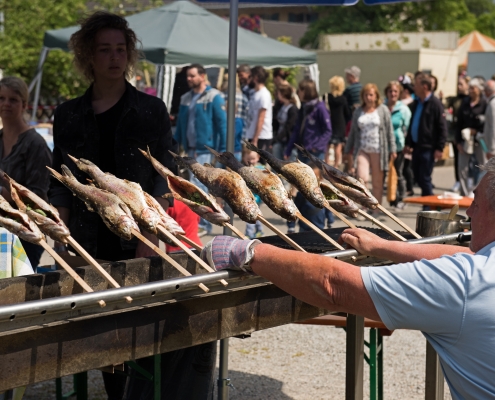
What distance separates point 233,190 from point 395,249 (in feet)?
2.50

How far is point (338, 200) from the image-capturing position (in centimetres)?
364

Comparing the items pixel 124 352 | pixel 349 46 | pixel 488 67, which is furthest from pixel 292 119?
pixel 349 46

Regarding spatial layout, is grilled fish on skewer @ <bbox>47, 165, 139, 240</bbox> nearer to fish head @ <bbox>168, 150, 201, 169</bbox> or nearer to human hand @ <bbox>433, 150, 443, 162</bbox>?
fish head @ <bbox>168, 150, 201, 169</bbox>

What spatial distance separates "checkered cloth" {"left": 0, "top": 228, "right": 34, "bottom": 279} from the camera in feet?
11.2

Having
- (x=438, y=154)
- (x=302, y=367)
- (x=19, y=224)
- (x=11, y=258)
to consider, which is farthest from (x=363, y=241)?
(x=438, y=154)

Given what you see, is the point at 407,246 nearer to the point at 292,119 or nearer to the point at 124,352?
the point at 124,352

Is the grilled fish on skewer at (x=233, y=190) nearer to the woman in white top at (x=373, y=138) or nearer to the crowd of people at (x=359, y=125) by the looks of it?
the crowd of people at (x=359, y=125)

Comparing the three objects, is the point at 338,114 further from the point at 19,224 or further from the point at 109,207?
the point at 19,224

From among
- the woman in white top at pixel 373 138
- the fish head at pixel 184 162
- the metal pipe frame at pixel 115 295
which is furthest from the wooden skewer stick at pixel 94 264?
the woman in white top at pixel 373 138

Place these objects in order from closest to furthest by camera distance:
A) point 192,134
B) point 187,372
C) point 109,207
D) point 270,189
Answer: point 109,207 < point 270,189 < point 187,372 < point 192,134

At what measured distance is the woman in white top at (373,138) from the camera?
10.1 m

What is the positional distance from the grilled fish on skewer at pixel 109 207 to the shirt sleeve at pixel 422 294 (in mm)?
1084

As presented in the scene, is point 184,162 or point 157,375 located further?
point 184,162

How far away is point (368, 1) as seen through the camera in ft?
17.5
